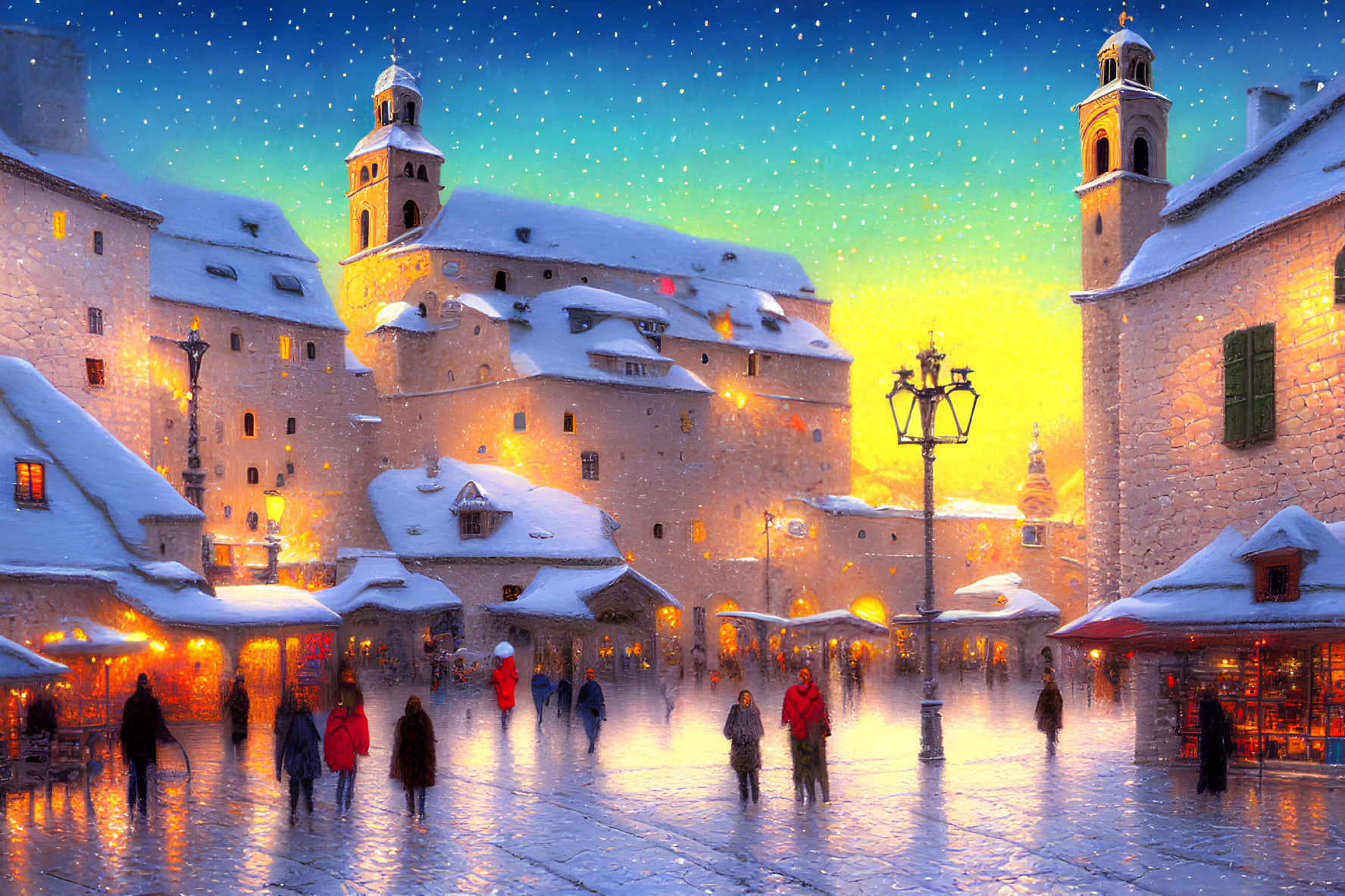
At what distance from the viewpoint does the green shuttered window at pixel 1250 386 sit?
19219 mm

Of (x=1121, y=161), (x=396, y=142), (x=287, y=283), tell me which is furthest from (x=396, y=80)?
(x=1121, y=161)

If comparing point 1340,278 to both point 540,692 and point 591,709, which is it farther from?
point 540,692

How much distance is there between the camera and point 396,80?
60250 mm

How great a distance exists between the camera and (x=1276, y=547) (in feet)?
56.1

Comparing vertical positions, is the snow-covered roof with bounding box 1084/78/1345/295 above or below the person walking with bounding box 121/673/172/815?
above

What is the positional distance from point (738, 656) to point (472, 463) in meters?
13.6

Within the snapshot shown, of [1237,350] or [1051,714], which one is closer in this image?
[1237,350]

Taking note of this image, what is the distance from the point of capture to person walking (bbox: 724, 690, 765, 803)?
15531mm

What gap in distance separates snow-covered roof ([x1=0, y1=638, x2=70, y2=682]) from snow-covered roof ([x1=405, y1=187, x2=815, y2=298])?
4051 centimetres

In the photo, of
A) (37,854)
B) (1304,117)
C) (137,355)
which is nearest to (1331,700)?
(1304,117)

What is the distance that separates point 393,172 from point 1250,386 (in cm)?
4680

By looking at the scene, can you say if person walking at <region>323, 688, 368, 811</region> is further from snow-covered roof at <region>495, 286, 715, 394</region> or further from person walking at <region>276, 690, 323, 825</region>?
snow-covered roof at <region>495, 286, 715, 394</region>

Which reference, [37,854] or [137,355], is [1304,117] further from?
[137,355]

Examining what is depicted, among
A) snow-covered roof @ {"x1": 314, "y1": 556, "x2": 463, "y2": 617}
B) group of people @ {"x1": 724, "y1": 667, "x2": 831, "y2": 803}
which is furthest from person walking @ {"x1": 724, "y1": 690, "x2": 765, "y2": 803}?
snow-covered roof @ {"x1": 314, "y1": 556, "x2": 463, "y2": 617}
